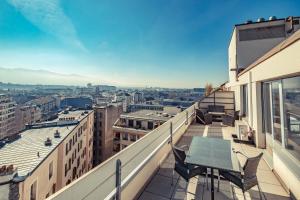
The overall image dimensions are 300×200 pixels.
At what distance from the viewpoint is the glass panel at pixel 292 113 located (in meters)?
2.70

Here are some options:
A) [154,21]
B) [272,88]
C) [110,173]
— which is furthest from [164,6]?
[110,173]

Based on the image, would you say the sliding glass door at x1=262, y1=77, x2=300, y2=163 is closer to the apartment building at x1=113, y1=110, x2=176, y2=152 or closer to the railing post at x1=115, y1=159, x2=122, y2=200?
the railing post at x1=115, y1=159, x2=122, y2=200

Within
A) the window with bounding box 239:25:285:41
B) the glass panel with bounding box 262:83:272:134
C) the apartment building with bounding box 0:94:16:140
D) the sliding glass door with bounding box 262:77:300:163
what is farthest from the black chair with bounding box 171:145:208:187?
the apartment building with bounding box 0:94:16:140

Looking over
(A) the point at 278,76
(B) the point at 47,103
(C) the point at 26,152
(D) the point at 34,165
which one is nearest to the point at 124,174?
(A) the point at 278,76

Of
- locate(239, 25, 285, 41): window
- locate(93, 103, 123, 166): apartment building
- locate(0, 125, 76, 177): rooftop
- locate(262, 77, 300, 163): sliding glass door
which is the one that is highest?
locate(239, 25, 285, 41): window

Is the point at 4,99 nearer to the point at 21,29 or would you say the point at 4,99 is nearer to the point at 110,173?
the point at 21,29

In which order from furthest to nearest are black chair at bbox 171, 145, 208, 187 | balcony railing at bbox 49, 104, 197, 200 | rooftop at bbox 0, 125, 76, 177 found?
rooftop at bbox 0, 125, 76, 177 < black chair at bbox 171, 145, 208, 187 < balcony railing at bbox 49, 104, 197, 200

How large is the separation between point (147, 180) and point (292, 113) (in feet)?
9.33

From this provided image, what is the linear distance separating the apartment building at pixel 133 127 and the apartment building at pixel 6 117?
4724 cm

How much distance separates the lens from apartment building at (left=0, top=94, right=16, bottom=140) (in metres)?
53.1

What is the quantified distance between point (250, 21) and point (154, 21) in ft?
22.1

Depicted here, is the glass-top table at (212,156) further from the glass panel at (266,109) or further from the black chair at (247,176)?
the glass panel at (266,109)

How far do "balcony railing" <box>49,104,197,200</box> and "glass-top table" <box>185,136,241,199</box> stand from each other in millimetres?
744

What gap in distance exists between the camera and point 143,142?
2.77 metres
